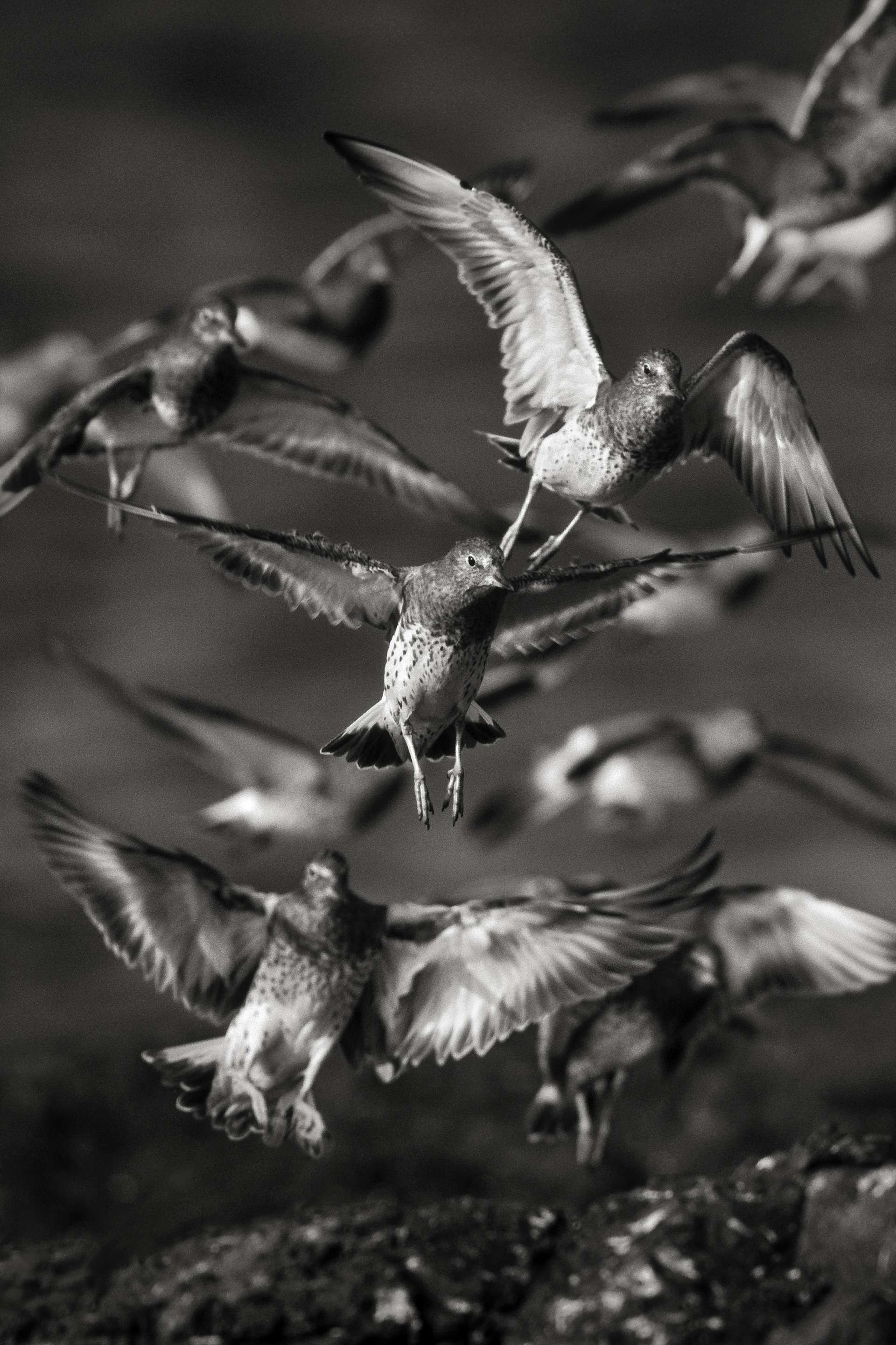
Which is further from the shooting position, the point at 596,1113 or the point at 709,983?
the point at 596,1113

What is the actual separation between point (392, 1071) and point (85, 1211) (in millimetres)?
1962

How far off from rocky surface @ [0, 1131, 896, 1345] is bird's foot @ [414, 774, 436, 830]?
4.27 ft

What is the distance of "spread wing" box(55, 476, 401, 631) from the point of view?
4.61m

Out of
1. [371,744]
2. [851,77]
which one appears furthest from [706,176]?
[371,744]

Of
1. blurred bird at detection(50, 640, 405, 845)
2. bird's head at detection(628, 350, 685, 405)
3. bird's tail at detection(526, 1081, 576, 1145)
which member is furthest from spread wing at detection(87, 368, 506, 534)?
blurred bird at detection(50, 640, 405, 845)

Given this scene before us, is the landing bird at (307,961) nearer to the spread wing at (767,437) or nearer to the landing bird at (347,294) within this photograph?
the spread wing at (767,437)

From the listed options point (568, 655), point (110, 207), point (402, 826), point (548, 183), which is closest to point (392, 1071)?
point (568, 655)

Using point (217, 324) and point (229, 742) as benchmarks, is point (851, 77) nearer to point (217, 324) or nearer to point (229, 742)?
point (217, 324)

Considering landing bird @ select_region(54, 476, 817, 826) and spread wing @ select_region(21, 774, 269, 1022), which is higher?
landing bird @ select_region(54, 476, 817, 826)

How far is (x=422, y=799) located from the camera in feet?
14.6

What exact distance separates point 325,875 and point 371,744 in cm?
76

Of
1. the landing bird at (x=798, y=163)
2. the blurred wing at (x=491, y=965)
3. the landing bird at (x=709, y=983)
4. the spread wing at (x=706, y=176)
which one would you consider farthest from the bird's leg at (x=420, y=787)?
the spread wing at (x=706, y=176)

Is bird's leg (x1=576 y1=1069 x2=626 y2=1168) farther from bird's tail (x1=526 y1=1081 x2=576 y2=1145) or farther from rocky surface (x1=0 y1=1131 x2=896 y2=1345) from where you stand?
rocky surface (x1=0 y1=1131 x2=896 y2=1345)

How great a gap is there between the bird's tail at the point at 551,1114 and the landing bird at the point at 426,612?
5.72ft
